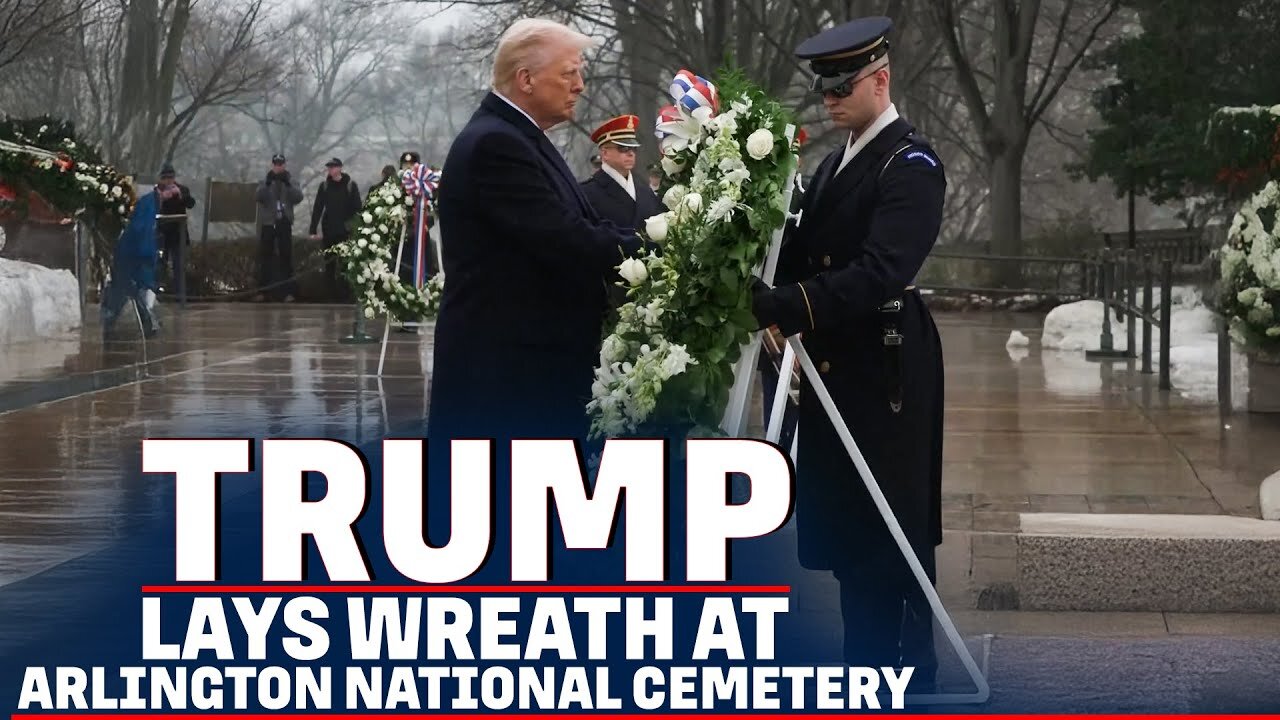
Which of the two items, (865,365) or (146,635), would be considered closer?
(865,365)

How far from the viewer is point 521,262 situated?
21.0 feet

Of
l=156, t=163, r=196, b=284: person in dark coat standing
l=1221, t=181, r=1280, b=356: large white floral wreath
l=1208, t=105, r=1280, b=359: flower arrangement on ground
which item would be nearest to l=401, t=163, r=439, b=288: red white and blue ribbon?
l=1208, t=105, r=1280, b=359: flower arrangement on ground

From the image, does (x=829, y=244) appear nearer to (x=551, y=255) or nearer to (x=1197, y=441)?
(x=551, y=255)

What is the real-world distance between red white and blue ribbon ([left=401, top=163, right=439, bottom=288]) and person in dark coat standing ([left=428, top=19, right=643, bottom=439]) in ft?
39.4

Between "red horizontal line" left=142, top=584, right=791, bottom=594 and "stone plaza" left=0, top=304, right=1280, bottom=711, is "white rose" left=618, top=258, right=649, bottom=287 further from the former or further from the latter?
"stone plaza" left=0, top=304, right=1280, bottom=711

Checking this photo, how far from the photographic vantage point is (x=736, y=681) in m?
6.54

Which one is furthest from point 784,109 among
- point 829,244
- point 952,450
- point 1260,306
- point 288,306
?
point 288,306

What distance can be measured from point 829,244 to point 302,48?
7975 centimetres

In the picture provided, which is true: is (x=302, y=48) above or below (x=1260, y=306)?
above

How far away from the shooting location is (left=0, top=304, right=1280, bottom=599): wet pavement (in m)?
10.5

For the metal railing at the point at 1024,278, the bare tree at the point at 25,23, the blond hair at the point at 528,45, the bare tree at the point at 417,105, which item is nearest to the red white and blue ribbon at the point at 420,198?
the bare tree at the point at 25,23

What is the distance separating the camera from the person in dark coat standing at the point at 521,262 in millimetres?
6332

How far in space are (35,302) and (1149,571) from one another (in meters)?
18.2

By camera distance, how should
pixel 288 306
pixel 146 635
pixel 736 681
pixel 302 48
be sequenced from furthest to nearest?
pixel 302 48, pixel 288 306, pixel 146 635, pixel 736 681
